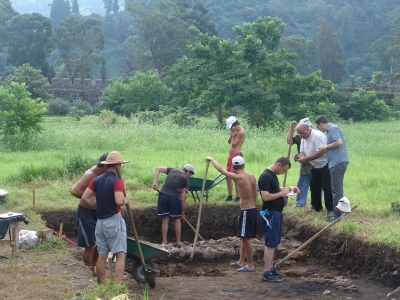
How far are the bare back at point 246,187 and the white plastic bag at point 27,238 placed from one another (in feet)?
10.3

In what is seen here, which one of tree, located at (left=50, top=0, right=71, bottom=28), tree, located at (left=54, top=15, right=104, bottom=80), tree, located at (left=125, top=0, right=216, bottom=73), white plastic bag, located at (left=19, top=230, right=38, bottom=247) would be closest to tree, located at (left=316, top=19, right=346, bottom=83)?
tree, located at (left=125, top=0, right=216, bottom=73)

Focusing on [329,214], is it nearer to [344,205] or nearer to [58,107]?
[344,205]

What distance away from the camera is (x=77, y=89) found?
153 feet

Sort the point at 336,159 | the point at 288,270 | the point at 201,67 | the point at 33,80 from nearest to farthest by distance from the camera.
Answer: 1. the point at 288,270
2. the point at 336,159
3. the point at 201,67
4. the point at 33,80

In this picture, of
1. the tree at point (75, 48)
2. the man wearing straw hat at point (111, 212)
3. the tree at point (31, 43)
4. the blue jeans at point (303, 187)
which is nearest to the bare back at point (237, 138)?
the blue jeans at point (303, 187)

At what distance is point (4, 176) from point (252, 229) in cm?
708

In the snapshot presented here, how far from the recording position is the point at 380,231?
1012 cm

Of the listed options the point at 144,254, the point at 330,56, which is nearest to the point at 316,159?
the point at 144,254

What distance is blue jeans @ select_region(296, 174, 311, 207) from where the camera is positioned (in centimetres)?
1212

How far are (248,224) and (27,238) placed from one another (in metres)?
3.29

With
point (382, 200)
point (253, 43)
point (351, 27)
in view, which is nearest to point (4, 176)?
point (382, 200)

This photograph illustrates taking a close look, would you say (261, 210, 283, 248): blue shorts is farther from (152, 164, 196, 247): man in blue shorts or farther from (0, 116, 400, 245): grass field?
(152, 164, 196, 247): man in blue shorts

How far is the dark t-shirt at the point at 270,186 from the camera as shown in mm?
9039

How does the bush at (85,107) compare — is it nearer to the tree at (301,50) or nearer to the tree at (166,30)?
the tree at (166,30)
